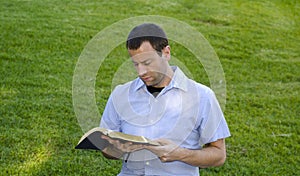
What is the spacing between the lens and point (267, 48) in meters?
6.45

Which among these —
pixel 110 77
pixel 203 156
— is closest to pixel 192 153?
pixel 203 156

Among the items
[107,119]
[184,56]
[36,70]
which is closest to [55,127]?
[36,70]

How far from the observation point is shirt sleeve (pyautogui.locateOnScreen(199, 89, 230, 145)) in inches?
85.6

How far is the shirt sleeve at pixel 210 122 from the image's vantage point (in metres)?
2.17

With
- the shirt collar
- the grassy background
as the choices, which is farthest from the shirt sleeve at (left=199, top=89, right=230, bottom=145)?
the grassy background

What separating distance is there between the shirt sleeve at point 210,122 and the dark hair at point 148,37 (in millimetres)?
303

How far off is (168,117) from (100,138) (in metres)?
0.36

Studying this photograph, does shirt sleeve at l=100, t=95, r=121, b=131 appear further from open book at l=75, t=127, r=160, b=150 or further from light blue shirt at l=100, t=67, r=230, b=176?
open book at l=75, t=127, r=160, b=150

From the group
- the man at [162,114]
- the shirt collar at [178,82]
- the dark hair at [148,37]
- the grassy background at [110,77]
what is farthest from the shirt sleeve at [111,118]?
the grassy background at [110,77]

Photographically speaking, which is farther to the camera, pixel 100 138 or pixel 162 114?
pixel 162 114

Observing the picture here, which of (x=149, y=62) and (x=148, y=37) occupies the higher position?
(x=148, y=37)

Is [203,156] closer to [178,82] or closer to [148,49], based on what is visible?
[178,82]

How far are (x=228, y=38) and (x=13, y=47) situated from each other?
9.27 feet

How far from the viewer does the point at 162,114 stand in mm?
2246
